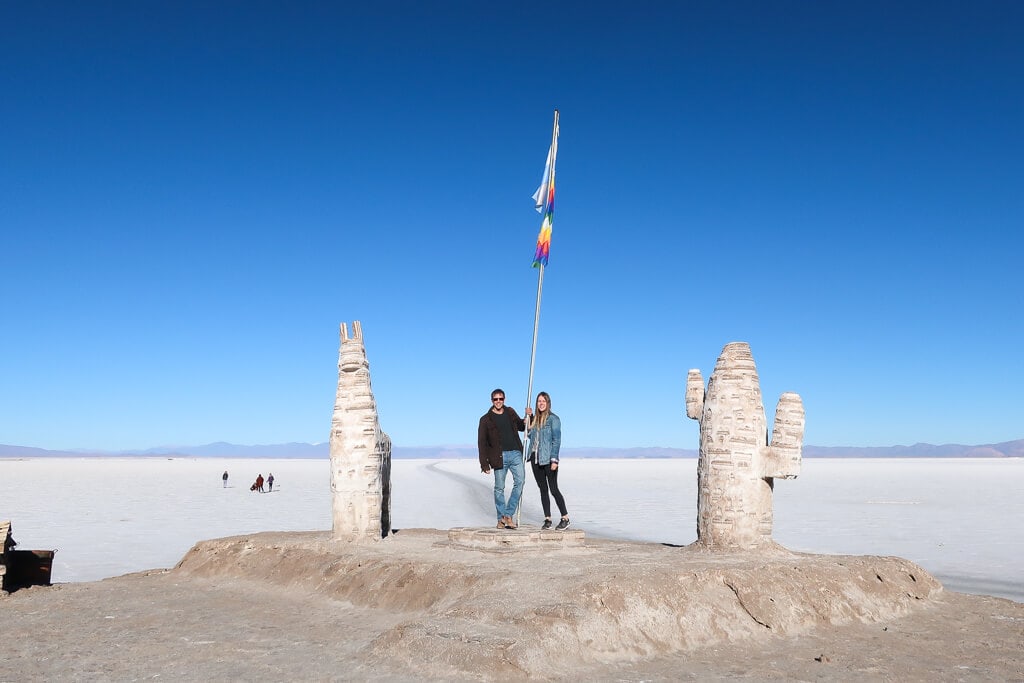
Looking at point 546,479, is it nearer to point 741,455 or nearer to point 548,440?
point 548,440

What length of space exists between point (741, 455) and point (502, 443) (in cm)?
355

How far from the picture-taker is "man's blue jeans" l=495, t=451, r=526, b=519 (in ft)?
43.5

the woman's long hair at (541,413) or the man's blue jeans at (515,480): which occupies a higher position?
the woman's long hair at (541,413)

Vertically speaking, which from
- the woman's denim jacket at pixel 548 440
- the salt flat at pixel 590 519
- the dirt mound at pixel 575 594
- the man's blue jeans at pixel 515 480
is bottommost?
the salt flat at pixel 590 519

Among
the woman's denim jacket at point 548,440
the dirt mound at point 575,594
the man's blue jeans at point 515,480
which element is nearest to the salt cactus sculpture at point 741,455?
the dirt mound at point 575,594

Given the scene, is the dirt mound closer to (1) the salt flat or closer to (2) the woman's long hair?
(2) the woman's long hair

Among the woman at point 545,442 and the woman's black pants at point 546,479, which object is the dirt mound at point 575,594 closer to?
the woman's black pants at point 546,479

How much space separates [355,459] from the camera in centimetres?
1339

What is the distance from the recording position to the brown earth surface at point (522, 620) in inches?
316

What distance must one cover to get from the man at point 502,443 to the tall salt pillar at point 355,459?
1684 mm

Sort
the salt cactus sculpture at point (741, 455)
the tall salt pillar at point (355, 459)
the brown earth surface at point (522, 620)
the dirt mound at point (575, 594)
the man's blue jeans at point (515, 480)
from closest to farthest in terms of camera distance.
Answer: the brown earth surface at point (522, 620) < the dirt mound at point (575, 594) < the salt cactus sculpture at point (741, 455) < the man's blue jeans at point (515, 480) < the tall salt pillar at point (355, 459)

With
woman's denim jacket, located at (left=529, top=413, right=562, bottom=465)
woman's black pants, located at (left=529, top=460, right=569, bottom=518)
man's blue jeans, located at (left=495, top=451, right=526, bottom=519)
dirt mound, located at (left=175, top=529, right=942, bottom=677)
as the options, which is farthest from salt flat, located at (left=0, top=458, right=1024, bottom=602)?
man's blue jeans, located at (left=495, top=451, right=526, bottom=519)

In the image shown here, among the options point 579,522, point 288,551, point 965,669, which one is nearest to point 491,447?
point 288,551

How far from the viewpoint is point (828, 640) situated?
9.42 meters
